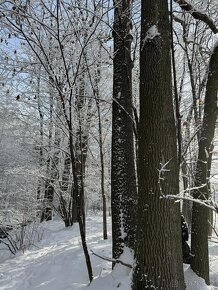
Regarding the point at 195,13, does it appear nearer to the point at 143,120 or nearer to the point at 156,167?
the point at 143,120

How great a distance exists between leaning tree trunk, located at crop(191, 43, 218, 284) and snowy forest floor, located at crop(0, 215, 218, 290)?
0.21 m

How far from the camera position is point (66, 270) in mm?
5809

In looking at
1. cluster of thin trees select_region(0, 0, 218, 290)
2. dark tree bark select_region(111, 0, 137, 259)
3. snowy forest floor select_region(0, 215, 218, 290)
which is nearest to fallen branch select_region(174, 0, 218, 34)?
cluster of thin trees select_region(0, 0, 218, 290)

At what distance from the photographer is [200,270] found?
4383 millimetres

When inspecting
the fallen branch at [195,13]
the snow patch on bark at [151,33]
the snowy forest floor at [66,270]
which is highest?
the fallen branch at [195,13]

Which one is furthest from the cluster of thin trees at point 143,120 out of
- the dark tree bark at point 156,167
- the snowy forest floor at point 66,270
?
the snowy forest floor at point 66,270

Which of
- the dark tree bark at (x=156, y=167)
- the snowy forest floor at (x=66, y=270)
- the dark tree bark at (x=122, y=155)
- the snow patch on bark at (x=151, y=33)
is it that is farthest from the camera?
the dark tree bark at (x=122, y=155)

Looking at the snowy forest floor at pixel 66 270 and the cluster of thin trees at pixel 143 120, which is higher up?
the cluster of thin trees at pixel 143 120

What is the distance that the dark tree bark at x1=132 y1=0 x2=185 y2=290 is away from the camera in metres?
2.81

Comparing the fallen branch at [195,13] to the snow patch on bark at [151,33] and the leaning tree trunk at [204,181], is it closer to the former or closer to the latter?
the leaning tree trunk at [204,181]

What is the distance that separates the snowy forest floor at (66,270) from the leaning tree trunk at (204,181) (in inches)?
8.4

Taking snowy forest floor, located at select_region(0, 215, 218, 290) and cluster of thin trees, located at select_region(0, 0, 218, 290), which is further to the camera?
snowy forest floor, located at select_region(0, 215, 218, 290)

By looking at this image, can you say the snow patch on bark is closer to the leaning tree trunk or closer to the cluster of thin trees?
the cluster of thin trees

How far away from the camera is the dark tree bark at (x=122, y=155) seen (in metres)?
4.43
